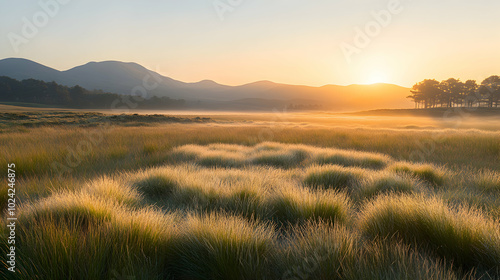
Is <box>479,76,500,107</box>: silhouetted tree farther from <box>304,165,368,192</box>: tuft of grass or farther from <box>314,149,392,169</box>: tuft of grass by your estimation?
<box>304,165,368,192</box>: tuft of grass

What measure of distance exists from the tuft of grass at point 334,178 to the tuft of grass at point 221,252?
266cm

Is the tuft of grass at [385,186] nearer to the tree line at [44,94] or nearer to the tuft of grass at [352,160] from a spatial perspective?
the tuft of grass at [352,160]

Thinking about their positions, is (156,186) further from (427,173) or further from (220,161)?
(427,173)

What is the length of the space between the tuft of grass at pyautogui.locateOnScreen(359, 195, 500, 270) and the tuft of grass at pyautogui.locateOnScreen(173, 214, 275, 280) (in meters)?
1.11

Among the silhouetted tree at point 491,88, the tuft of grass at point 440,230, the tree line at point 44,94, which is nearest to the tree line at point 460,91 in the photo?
the silhouetted tree at point 491,88

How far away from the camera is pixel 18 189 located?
12.0 feet

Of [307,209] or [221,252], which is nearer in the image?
[221,252]

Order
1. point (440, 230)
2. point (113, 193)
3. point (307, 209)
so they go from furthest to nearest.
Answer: point (113, 193), point (307, 209), point (440, 230)

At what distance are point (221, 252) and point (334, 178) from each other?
342 cm

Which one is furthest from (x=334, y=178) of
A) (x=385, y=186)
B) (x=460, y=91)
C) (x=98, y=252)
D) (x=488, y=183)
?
(x=460, y=91)

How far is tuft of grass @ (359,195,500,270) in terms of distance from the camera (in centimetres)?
190

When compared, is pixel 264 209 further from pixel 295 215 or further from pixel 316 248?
pixel 316 248

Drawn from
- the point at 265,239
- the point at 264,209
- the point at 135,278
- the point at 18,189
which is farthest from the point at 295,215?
the point at 18,189

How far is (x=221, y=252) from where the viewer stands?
177 centimetres
